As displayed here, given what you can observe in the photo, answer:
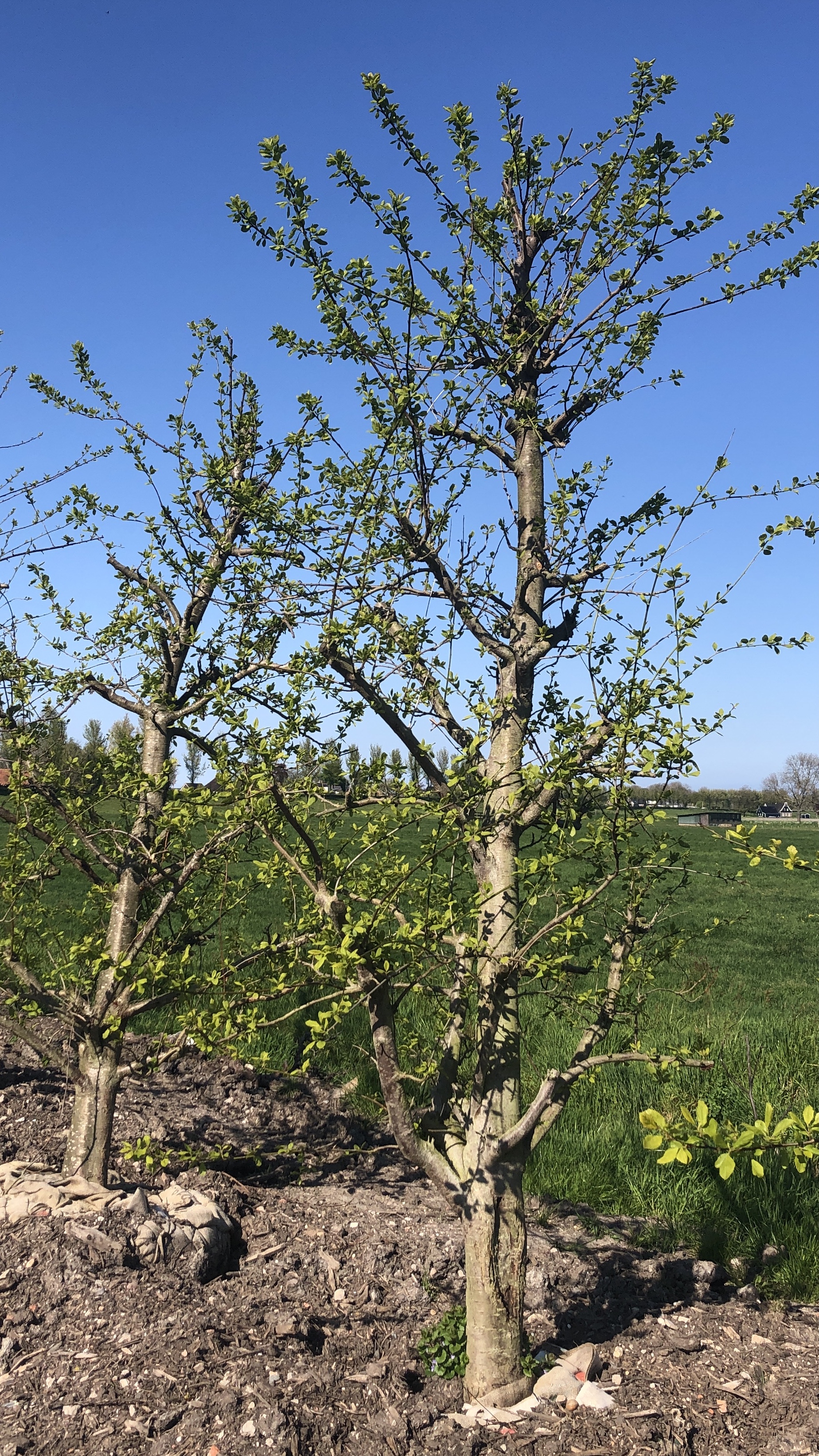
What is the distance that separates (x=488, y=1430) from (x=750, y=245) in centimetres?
528

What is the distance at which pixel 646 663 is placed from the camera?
12.4 feet

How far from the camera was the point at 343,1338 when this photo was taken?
433cm

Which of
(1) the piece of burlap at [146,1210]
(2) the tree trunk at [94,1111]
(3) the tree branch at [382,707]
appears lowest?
(1) the piece of burlap at [146,1210]

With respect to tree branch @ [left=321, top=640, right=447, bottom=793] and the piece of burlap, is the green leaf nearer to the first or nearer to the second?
tree branch @ [left=321, top=640, right=447, bottom=793]

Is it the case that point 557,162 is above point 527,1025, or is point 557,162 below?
above

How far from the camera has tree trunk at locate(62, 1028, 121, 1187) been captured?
5461mm

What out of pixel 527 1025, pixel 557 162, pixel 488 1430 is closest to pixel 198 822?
pixel 488 1430

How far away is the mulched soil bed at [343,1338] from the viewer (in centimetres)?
363

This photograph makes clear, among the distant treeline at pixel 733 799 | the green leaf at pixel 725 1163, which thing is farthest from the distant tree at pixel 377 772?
the distant treeline at pixel 733 799

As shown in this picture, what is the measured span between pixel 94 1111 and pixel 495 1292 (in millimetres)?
2749

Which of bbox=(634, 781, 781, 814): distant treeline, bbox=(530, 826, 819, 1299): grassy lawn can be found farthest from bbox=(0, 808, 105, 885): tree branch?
bbox=(634, 781, 781, 814): distant treeline

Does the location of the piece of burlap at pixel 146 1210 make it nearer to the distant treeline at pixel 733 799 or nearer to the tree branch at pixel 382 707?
the tree branch at pixel 382 707

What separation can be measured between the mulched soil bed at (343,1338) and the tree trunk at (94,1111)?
0.52 meters

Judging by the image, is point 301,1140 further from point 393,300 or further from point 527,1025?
point 393,300
